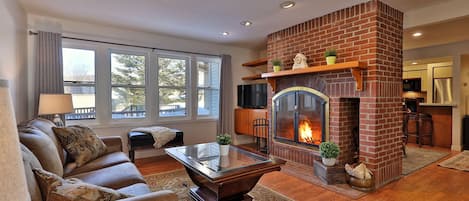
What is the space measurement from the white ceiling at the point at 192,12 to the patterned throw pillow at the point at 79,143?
4.99ft

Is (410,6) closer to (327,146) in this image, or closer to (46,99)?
(327,146)

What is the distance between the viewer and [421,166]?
3.57 metres

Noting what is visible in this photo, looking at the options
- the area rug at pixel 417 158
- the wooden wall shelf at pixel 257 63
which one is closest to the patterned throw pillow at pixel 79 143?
the wooden wall shelf at pixel 257 63

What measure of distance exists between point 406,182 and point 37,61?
4998 millimetres

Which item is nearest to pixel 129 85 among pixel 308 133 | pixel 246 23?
pixel 246 23

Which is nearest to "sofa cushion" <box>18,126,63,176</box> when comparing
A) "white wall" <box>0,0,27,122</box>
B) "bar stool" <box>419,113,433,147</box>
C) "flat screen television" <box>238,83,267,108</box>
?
"white wall" <box>0,0,27,122</box>

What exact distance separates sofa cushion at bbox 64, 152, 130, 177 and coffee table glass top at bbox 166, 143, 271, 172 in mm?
527

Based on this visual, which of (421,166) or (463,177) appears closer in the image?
(463,177)

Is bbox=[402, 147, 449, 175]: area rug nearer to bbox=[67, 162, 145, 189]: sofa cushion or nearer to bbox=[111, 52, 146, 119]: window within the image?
bbox=[67, 162, 145, 189]: sofa cushion

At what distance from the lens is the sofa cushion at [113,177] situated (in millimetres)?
1849

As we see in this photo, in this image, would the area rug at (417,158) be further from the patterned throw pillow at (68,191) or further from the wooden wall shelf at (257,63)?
the patterned throw pillow at (68,191)

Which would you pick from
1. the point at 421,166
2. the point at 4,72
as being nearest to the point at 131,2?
the point at 4,72

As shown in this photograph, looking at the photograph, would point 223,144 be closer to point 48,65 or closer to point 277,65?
point 277,65

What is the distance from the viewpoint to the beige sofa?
1.33m
